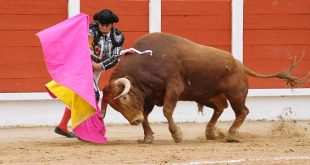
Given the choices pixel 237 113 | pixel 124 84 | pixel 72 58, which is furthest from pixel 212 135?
pixel 72 58

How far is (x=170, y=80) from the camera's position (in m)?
10.3

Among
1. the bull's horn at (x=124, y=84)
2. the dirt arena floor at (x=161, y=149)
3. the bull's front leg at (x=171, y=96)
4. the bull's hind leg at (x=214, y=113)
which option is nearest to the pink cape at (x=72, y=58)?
the bull's horn at (x=124, y=84)

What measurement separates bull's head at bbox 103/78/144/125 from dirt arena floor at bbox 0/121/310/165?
31 centimetres

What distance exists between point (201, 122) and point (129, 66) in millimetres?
3617

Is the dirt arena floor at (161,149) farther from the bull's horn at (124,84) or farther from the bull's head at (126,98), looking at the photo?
the bull's horn at (124,84)

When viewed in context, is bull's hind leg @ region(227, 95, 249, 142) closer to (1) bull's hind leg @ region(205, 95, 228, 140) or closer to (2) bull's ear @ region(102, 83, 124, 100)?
(1) bull's hind leg @ region(205, 95, 228, 140)

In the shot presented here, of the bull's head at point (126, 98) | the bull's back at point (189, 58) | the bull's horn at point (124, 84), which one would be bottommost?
the bull's head at point (126, 98)

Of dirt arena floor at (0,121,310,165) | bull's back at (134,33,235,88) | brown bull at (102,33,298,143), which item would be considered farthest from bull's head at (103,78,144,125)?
bull's back at (134,33,235,88)

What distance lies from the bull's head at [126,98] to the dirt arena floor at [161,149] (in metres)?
0.31

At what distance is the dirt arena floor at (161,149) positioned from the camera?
8805mm

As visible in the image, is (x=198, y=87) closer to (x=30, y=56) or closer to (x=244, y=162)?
(x=244, y=162)

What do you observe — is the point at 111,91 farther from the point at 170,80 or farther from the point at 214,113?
the point at 214,113

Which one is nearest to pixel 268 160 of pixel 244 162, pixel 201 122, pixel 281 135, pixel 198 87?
pixel 244 162

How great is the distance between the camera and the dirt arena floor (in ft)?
28.9
